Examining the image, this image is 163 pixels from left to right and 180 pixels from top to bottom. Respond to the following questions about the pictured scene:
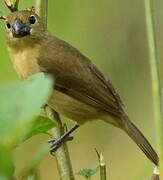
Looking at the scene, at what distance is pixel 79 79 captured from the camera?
3.54 meters

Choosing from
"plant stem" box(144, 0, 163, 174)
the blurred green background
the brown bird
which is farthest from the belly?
"plant stem" box(144, 0, 163, 174)

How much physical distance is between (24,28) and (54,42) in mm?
322

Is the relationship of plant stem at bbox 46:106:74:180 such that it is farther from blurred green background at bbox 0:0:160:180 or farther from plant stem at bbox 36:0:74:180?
blurred green background at bbox 0:0:160:180

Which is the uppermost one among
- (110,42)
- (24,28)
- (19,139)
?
(19,139)

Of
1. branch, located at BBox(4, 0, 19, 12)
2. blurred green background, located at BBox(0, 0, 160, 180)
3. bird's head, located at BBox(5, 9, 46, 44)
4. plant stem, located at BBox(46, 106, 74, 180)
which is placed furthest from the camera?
blurred green background, located at BBox(0, 0, 160, 180)

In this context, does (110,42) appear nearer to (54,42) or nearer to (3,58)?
(54,42)

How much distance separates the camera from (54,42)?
12.1ft

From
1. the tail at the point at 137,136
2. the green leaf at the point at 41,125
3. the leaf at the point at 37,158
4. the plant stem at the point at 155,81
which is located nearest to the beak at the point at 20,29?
the tail at the point at 137,136

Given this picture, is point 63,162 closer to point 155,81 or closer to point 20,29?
point 155,81

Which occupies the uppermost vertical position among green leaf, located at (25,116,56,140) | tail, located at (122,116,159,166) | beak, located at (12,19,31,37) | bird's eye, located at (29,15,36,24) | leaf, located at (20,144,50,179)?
leaf, located at (20,144,50,179)

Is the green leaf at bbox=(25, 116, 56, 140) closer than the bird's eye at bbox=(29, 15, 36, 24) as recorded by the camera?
Yes

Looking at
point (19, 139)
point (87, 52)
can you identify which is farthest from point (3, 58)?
point (19, 139)

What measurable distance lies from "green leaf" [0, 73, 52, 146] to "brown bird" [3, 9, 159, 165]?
277 cm

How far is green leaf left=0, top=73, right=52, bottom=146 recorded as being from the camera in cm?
58
